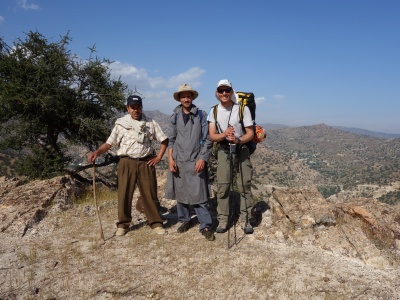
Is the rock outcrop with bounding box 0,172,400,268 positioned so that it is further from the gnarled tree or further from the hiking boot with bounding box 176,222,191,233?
the gnarled tree

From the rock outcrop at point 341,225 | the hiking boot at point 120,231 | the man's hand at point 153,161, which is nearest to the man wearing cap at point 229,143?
the rock outcrop at point 341,225

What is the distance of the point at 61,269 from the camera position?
452 centimetres

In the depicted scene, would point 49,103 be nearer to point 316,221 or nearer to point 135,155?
point 135,155

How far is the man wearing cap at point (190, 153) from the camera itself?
5.22m

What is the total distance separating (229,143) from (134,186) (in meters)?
2.20

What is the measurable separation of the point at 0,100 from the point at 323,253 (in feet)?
47.1

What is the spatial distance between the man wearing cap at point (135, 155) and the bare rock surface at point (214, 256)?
22.1 inches

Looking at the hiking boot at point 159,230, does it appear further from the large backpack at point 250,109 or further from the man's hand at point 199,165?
the large backpack at point 250,109

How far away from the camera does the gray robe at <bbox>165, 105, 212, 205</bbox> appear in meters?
5.27

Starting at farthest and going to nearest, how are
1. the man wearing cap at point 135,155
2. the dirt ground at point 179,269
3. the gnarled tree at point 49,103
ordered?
the gnarled tree at point 49,103, the man wearing cap at point 135,155, the dirt ground at point 179,269

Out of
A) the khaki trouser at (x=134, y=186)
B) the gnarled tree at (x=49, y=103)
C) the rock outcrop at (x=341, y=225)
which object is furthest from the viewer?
the gnarled tree at (x=49, y=103)

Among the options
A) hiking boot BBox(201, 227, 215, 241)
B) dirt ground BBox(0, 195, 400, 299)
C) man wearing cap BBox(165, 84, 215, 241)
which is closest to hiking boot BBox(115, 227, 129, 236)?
dirt ground BBox(0, 195, 400, 299)

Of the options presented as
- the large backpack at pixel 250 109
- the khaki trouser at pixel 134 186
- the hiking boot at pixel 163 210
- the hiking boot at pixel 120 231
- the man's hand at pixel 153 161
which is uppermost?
the large backpack at pixel 250 109

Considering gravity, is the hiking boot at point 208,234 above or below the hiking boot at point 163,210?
above
